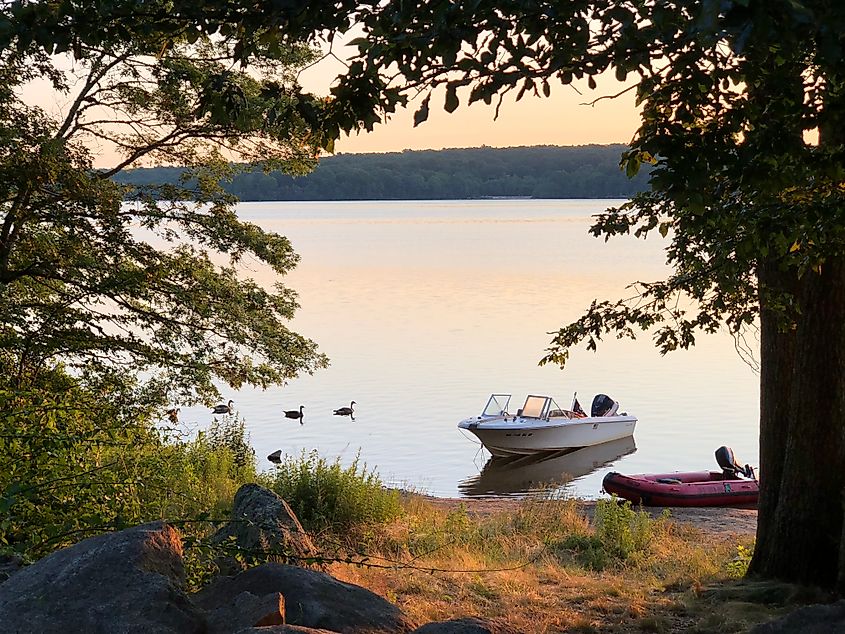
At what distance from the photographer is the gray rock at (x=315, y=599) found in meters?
5.67

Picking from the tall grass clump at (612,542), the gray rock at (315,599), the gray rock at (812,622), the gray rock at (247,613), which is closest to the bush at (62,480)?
the gray rock at (315,599)

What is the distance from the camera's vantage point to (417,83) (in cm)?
518

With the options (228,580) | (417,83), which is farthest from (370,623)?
(417,83)

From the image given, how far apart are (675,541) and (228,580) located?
10.8 metres

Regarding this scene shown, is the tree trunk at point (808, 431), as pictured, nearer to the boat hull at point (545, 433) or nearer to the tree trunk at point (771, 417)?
the tree trunk at point (771, 417)

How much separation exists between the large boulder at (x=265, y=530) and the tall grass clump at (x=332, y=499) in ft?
13.3

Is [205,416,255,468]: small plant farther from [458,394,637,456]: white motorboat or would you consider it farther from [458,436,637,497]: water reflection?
[458,394,637,456]: white motorboat

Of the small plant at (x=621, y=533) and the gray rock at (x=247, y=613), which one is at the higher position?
the gray rock at (x=247, y=613)

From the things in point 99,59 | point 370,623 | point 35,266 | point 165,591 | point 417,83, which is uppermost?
point 99,59

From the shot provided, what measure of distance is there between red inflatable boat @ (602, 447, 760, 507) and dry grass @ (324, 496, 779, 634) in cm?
728

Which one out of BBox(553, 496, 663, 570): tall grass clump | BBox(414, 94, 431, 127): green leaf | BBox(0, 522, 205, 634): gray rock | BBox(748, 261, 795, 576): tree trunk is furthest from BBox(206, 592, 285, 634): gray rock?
BBox(553, 496, 663, 570): tall grass clump

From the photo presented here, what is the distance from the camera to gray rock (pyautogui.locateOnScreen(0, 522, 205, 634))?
4.93m

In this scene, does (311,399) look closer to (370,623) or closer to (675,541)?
(675,541)

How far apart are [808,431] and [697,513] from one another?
13554mm
